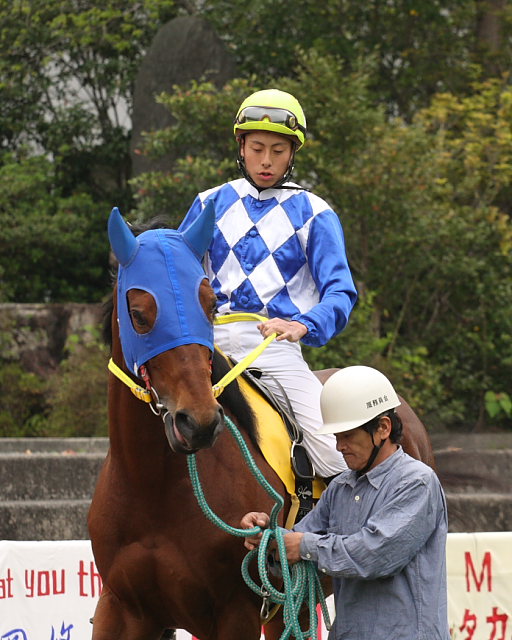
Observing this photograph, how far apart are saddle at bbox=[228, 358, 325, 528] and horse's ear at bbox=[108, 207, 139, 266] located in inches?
29.2

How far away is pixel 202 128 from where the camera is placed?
1281cm

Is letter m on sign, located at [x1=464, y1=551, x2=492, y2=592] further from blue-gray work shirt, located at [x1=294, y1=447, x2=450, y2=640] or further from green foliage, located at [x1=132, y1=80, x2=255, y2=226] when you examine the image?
green foliage, located at [x1=132, y1=80, x2=255, y2=226]

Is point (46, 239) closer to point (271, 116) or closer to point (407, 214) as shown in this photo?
point (407, 214)

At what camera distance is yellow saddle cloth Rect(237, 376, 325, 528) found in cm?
389

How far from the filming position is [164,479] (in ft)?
11.7

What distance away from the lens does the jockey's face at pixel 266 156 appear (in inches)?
163

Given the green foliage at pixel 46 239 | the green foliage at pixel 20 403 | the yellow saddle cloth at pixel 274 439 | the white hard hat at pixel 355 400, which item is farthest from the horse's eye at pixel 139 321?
the green foliage at pixel 46 239

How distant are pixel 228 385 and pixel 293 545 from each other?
663 millimetres

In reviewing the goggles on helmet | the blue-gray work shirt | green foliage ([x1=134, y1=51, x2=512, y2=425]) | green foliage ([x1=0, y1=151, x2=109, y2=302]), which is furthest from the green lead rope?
green foliage ([x1=0, y1=151, x2=109, y2=302])

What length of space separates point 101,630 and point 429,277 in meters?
9.90

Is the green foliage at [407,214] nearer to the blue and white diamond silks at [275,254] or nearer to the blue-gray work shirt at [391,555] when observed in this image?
the blue and white diamond silks at [275,254]

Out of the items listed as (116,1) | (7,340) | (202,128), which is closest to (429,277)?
(202,128)

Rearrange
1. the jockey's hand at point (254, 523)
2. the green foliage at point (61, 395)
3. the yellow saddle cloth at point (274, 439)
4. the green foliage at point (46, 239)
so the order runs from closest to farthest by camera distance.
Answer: the jockey's hand at point (254, 523), the yellow saddle cloth at point (274, 439), the green foliage at point (61, 395), the green foliage at point (46, 239)

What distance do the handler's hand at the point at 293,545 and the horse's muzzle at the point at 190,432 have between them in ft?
1.62
